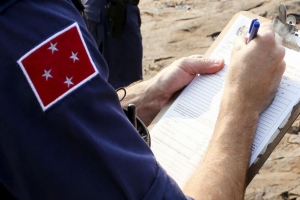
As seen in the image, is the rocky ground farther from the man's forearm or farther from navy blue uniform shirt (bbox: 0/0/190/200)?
navy blue uniform shirt (bbox: 0/0/190/200)

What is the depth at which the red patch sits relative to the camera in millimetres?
805

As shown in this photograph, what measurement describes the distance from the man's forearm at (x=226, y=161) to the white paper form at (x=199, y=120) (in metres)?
0.04

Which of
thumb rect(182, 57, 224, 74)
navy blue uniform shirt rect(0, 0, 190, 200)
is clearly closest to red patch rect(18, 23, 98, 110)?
navy blue uniform shirt rect(0, 0, 190, 200)

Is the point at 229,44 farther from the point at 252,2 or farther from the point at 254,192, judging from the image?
the point at 252,2

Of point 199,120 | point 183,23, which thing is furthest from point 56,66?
point 183,23

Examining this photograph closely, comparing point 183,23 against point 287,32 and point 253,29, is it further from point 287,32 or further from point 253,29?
point 253,29

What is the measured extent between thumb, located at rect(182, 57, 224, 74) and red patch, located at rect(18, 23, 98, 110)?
676mm

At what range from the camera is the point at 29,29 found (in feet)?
2.65

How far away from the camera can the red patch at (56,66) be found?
0.81m

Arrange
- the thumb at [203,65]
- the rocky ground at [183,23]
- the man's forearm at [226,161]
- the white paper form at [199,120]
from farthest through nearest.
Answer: the rocky ground at [183,23] < the thumb at [203,65] < the white paper form at [199,120] < the man's forearm at [226,161]

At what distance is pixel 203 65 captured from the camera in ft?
4.82

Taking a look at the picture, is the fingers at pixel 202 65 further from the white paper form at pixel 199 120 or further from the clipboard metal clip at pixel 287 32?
the clipboard metal clip at pixel 287 32

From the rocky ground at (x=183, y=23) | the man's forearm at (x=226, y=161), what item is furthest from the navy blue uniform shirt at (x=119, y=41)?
the man's forearm at (x=226, y=161)

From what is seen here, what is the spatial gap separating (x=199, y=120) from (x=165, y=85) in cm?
21
